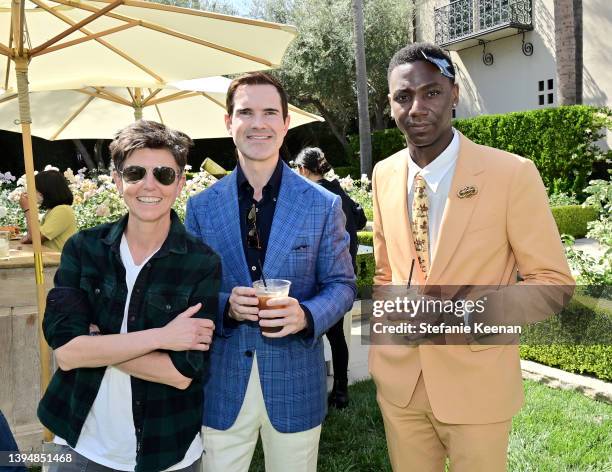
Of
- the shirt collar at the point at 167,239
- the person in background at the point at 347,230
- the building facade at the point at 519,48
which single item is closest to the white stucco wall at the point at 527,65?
the building facade at the point at 519,48

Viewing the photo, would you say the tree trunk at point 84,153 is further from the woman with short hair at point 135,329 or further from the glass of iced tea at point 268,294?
the glass of iced tea at point 268,294

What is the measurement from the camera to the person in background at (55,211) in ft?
15.1

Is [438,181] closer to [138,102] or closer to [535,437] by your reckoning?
[535,437]

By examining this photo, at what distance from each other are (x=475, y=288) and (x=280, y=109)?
0.99 m

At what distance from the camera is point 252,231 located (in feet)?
7.20

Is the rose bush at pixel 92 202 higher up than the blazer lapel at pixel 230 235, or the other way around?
the rose bush at pixel 92 202

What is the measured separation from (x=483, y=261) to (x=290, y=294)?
720 millimetres

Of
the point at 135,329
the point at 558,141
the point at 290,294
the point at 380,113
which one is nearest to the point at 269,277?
the point at 290,294

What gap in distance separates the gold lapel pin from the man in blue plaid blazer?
1.59 feet

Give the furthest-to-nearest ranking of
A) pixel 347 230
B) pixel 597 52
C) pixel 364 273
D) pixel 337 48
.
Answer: pixel 337 48 < pixel 597 52 < pixel 364 273 < pixel 347 230

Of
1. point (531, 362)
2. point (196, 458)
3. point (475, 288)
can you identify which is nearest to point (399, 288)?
point (475, 288)

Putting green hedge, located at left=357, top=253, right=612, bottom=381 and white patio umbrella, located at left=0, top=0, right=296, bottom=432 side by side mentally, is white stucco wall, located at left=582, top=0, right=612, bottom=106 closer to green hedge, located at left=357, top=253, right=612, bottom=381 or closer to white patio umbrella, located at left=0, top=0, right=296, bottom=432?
green hedge, located at left=357, top=253, right=612, bottom=381

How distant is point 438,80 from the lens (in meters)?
2.00

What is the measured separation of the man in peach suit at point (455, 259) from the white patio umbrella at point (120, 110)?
417 cm
